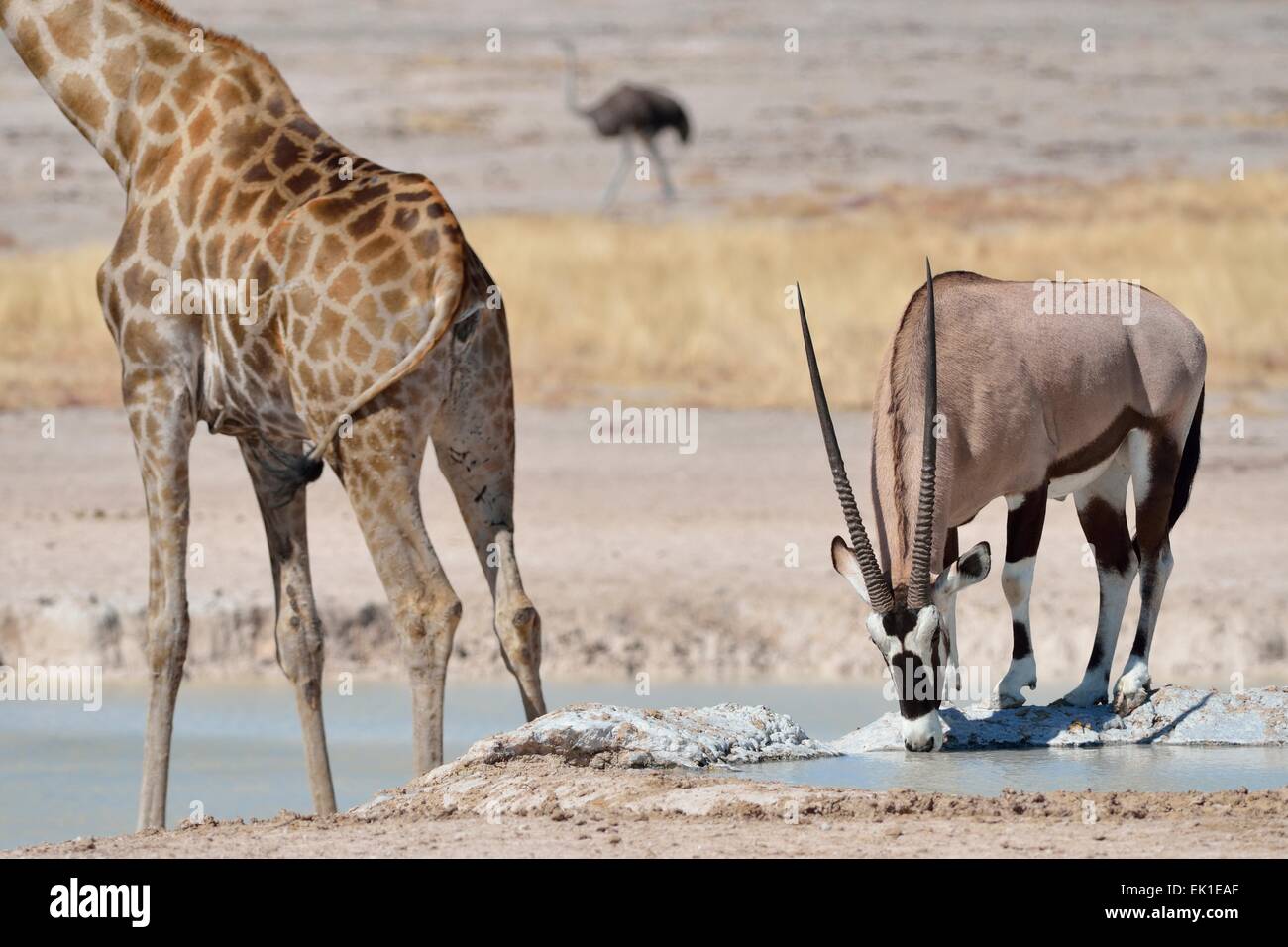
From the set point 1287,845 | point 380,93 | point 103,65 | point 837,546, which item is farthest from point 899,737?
point 380,93

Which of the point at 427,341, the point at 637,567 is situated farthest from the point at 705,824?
the point at 637,567

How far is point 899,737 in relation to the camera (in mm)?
7945

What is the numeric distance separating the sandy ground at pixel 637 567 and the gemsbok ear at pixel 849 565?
3.48 meters

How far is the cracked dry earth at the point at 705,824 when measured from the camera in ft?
19.2

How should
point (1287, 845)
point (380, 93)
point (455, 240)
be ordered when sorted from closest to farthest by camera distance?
point (1287, 845) < point (455, 240) < point (380, 93)

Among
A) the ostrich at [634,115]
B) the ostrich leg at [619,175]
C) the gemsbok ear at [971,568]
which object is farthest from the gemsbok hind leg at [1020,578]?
the ostrich at [634,115]

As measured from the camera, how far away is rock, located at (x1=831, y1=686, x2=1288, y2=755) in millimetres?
8039

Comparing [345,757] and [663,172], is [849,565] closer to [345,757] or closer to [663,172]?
[345,757]

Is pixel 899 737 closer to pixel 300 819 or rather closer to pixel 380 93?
pixel 300 819

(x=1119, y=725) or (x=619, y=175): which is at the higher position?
(x=619, y=175)

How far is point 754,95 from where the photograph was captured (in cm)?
3988

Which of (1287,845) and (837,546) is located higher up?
(837,546)

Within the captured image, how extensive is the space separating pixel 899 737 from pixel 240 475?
7672 millimetres

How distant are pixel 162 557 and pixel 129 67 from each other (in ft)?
5.69
